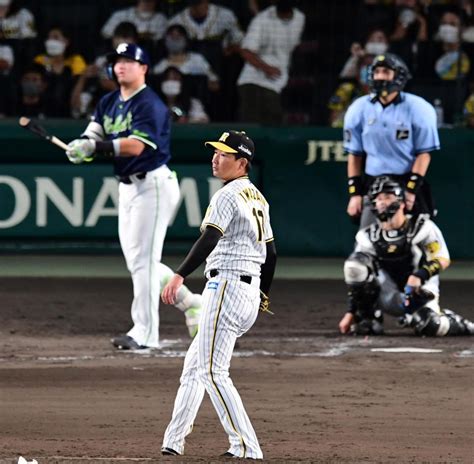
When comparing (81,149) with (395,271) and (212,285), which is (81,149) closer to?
(395,271)

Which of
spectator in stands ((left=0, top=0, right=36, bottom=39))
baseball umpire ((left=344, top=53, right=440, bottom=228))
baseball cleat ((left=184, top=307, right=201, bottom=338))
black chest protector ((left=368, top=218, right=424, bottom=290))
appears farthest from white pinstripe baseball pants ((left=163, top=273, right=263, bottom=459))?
spectator in stands ((left=0, top=0, right=36, bottom=39))

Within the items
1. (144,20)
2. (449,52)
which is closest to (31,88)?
(144,20)

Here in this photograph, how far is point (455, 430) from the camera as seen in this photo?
736 centimetres

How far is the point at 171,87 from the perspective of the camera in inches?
593

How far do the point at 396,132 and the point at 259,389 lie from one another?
315 centimetres

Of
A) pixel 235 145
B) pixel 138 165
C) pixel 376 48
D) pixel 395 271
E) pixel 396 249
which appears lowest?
pixel 395 271

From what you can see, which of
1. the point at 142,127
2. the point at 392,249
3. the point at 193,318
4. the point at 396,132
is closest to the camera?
the point at 142,127

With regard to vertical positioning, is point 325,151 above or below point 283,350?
above

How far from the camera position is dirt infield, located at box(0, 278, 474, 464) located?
22.5 feet

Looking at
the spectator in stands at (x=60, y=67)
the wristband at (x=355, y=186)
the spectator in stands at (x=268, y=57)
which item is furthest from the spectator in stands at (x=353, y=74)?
the wristband at (x=355, y=186)

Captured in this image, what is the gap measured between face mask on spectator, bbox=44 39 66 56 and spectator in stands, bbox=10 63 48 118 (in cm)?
32

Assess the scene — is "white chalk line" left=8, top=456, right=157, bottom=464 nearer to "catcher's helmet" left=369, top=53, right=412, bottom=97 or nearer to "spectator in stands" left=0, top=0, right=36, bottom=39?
"catcher's helmet" left=369, top=53, right=412, bottom=97

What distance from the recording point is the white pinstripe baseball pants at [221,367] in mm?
6312

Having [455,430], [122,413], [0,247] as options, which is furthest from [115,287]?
[455,430]
